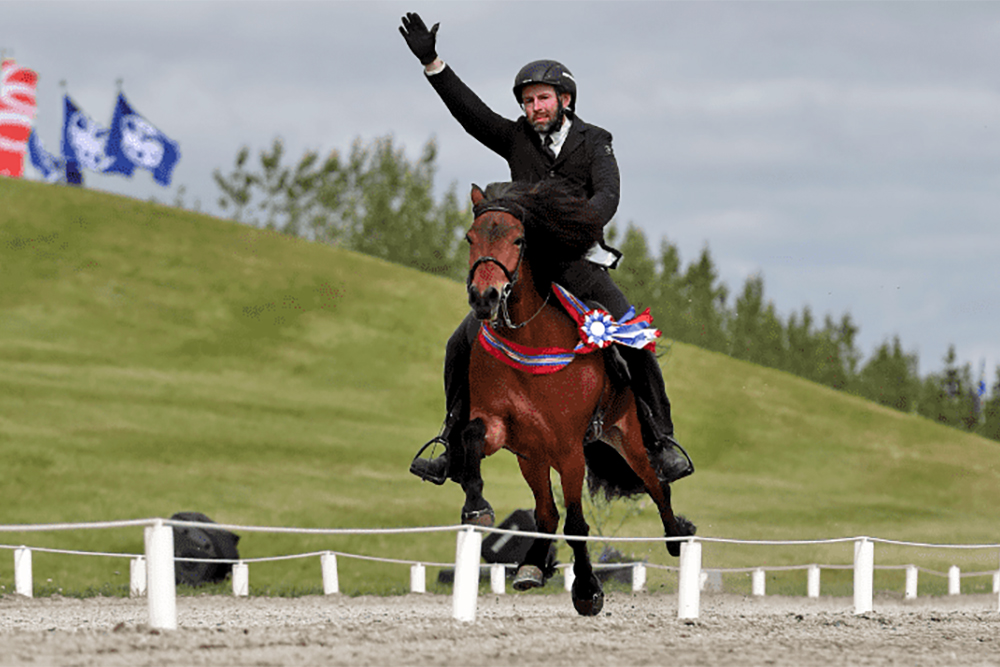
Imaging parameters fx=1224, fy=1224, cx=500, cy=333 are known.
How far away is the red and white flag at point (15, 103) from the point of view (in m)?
60.5

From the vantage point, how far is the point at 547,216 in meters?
9.59

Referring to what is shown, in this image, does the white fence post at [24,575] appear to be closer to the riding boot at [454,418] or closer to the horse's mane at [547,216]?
the riding boot at [454,418]

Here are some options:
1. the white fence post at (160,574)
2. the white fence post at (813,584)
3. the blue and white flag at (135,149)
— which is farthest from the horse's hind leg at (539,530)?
the blue and white flag at (135,149)

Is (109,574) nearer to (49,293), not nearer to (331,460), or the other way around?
(331,460)

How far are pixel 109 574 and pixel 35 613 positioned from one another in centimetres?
1264

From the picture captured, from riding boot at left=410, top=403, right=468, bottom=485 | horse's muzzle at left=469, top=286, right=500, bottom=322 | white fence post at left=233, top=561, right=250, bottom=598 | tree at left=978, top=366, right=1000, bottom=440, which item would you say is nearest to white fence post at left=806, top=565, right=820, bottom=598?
white fence post at left=233, top=561, right=250, bottom=598

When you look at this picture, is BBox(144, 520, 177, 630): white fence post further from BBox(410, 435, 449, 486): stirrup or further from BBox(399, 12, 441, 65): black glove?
BBox(399, 12, 441, 65): black glove

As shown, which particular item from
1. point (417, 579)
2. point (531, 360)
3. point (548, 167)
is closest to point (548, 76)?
point (548, 167)

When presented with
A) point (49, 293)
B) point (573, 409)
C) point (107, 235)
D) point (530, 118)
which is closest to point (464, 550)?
point (573, 409)

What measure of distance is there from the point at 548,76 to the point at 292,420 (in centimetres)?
3880

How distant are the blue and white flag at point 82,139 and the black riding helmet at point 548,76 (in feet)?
181

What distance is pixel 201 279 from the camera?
6209 centimetres

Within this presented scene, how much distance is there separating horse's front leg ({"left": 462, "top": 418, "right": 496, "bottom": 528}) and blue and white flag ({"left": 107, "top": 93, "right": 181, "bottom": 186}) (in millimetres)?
54212

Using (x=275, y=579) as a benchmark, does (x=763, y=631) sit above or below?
above
